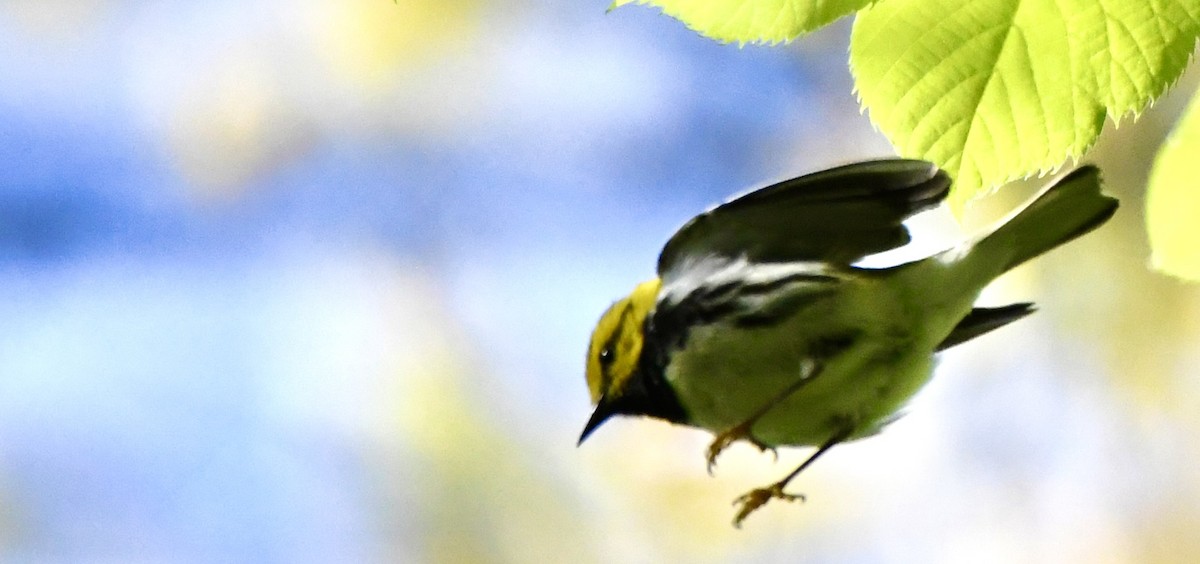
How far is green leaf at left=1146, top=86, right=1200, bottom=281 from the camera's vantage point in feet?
0.51

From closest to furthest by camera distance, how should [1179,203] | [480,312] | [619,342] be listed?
1. [1179,203]
2. [619,342]
3. [480,312]

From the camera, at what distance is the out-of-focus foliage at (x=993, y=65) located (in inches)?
7.3

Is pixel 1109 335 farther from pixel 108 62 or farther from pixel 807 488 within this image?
pixel 108 62

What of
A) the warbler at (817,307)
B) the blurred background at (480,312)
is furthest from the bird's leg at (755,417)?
the blurred background at (480,312)

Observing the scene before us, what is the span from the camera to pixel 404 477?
58cm

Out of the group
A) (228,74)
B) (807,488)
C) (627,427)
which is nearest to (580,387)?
(627,427)

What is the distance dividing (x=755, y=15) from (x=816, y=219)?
8 centimetres

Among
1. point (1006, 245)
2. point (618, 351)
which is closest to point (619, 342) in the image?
point (618, 351)

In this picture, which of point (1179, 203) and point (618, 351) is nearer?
A: point (1179, 203)

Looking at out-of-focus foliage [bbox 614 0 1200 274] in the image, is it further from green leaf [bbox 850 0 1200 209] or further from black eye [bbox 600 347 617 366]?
black eye [bbox 600 347 617 366]

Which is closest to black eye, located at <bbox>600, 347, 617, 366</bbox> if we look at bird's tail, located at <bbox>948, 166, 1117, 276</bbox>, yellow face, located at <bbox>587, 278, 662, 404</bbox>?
yellow face, located at <bbox>587, 278, 662, 404</bbox>

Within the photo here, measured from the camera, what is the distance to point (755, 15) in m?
0.19

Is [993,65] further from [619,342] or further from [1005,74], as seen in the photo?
[619,342]

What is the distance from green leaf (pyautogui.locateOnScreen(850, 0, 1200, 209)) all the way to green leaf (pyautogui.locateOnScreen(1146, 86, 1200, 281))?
34mm
